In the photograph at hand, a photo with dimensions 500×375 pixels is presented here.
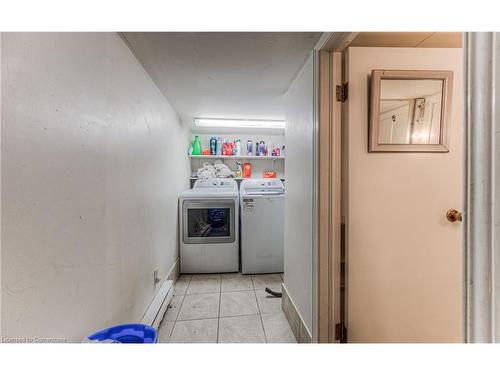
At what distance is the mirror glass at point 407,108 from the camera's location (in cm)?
111

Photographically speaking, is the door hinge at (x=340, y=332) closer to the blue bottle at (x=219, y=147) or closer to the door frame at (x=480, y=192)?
the door frame at (x=480, y=192)

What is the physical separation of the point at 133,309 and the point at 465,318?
160 cm

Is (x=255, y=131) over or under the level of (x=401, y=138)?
over

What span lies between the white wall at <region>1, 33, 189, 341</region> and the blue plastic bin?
0.09 m

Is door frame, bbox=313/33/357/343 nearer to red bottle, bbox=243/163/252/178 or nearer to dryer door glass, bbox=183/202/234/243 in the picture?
dryer door glass, bbox=183/202/234/243

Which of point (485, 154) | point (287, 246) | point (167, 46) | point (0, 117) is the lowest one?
point (287, 246)

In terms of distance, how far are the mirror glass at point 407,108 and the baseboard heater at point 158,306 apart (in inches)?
76.0

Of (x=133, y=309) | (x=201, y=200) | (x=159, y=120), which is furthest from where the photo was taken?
(x=201, y=200)

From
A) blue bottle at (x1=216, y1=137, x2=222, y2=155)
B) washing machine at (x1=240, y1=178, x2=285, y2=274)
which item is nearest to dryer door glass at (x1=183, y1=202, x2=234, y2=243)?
washing machine at (x1=240, y1=178, x2=285, y2=274)

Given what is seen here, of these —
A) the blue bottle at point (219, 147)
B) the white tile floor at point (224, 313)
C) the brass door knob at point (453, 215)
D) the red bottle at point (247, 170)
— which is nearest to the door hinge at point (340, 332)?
the white tile floor at point (224, 313)

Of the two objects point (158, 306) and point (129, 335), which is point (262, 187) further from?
point (129, 335)
